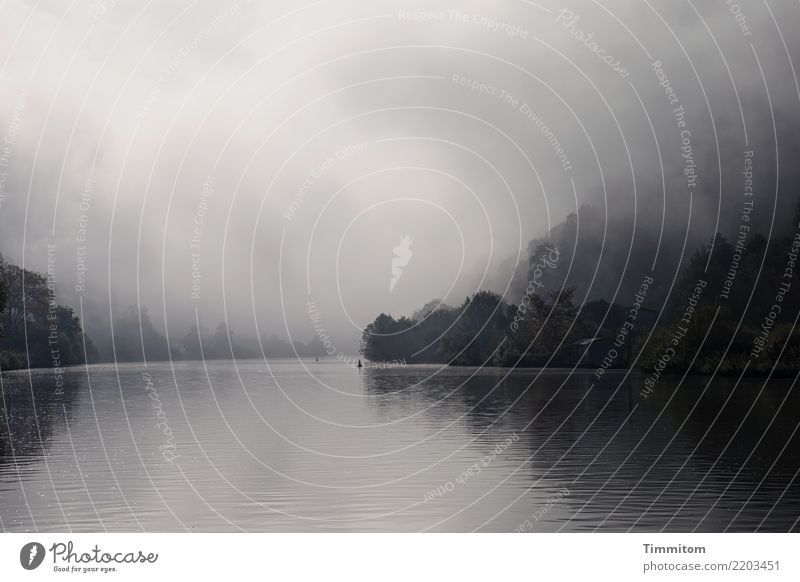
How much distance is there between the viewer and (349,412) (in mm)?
65375

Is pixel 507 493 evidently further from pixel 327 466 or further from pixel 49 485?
pixel 49 485

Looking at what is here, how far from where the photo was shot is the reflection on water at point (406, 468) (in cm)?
2688

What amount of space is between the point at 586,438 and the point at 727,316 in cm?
7797

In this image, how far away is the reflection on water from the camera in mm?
26875
